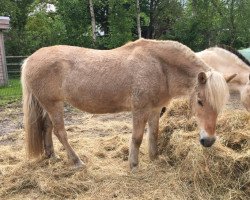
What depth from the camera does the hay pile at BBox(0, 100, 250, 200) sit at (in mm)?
3707

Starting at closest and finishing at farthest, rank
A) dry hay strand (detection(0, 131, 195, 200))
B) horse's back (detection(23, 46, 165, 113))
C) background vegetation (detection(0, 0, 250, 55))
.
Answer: dry hay strand (detection(0, 131, 195, 200)) → horse's back (detection(23, 46, 165, 113)) → background vegetation (detection(0, 0, 250, 55))

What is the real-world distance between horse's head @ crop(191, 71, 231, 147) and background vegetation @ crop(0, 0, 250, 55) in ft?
38.2

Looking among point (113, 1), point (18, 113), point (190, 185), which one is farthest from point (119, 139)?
point (113, 1)

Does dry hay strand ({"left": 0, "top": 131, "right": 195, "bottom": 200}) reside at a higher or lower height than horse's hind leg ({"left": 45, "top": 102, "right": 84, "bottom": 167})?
lower

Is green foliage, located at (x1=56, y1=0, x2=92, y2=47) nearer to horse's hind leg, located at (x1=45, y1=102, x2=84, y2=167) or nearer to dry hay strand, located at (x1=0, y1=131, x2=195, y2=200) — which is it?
dry hay strand, located at (x1=0, y1=131, x2=195, y2=200)

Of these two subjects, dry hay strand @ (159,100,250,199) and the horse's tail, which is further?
the horse's tail

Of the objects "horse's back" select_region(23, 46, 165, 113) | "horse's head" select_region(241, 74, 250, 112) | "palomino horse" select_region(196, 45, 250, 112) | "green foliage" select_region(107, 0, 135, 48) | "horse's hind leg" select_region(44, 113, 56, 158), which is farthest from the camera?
"green foliage" select_region(107, 0, 135, 48)

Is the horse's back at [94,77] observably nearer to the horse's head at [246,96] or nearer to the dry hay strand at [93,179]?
→ the dry hay strand at [93,179]

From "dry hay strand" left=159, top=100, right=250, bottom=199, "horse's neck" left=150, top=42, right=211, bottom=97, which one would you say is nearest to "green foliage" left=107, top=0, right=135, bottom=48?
"dry hay strand" left=159, top=100, right=250, bottom=199

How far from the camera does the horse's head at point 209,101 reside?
11.9ft

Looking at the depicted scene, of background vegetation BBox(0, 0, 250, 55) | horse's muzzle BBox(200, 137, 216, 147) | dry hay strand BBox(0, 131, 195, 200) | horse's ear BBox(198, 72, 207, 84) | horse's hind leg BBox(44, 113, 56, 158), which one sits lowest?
dry hay strand BBox(0, 131, 195, 200)

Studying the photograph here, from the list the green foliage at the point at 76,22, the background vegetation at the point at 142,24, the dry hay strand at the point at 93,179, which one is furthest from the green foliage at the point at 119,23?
the dry hay strand at the point at 93,179

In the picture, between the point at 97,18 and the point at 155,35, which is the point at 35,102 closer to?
the point at 97,18

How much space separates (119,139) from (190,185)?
1.90 metres
